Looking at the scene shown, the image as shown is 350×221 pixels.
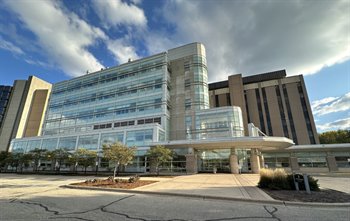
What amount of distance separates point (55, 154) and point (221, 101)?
165 feet

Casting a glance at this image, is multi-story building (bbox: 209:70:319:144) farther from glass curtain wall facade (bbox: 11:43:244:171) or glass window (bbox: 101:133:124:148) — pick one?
glass window (bbox: 101:133:124:148)

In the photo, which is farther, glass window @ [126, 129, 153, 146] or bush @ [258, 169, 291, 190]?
glass window @ [126, 129, 153, 146]

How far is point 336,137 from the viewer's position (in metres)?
59.5

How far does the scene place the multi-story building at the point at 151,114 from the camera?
35750 mm

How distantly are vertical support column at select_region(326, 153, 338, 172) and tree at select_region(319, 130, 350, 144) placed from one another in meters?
25.9

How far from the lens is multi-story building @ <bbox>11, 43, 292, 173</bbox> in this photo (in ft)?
117

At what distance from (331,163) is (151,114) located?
41806mm

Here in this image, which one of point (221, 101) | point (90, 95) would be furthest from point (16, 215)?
point (221, 101)

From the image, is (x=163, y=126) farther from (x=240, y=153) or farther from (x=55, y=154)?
(x=55, y=154)

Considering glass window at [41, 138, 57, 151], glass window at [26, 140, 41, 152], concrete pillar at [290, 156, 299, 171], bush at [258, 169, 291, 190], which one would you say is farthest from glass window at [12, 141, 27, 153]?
concrete pillar at [290, 156, 299, 171]

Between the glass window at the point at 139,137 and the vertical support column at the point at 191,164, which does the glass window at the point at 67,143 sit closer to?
the glass window at the point at 139,137

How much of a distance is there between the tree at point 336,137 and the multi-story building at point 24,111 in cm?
10802

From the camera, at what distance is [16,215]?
6.06 m

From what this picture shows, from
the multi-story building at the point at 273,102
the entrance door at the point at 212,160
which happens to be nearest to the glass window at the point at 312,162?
the multi-story building at the point at 273,102
